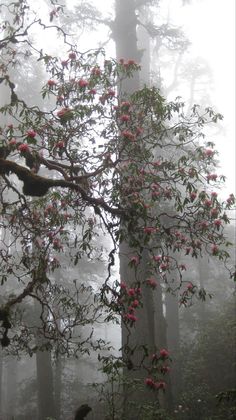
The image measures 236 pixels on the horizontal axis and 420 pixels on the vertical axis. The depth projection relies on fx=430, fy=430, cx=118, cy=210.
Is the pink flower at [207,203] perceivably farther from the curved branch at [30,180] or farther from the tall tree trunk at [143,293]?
the tall tree trunk at [143,293]

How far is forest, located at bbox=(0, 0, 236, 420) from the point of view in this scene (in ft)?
18.1

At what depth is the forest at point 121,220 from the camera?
553 centimetres

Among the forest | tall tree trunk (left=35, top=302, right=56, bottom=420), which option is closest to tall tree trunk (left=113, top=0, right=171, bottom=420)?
the forest

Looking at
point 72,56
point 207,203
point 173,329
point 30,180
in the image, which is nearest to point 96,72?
point 72,56

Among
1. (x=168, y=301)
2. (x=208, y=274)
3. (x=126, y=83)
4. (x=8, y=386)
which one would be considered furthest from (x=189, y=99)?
(x=8, y=386)

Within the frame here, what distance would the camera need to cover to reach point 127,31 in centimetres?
1224

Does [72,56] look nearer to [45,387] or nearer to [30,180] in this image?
[30,180]

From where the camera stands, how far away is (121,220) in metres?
5.68

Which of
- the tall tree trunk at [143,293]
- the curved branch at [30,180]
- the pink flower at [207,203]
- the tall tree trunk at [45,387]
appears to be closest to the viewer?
the curved branch at [30,180]

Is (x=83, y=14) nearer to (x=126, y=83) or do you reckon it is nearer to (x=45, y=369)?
(x=126, y=83)

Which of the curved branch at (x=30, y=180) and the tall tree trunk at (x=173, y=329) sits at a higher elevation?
the curved branch at (x=30, y=180)

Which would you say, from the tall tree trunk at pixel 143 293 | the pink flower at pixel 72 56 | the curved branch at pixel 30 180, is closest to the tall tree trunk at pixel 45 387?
the tall tree trunk at pixel 143 293

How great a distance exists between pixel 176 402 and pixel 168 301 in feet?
18.4

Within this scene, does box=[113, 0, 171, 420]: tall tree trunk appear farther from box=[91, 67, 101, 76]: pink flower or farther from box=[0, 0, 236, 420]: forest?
box=[91, 67, 101, 76]: pink flower
